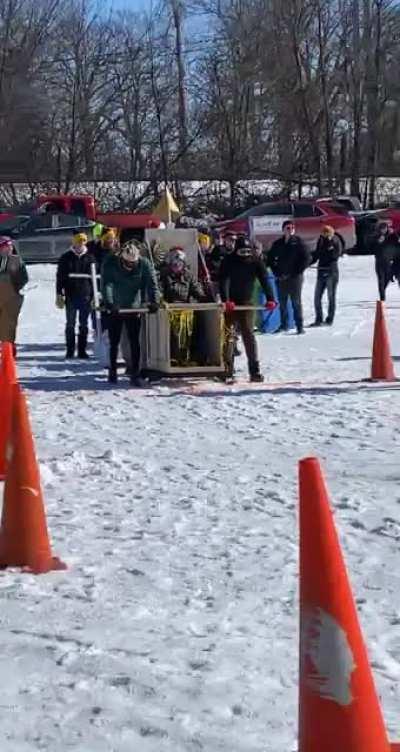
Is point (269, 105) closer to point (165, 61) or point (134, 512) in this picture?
point (165, 61)

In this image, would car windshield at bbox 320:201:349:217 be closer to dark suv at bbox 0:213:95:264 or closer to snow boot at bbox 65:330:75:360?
dark suv at bbox 0:213:95:264

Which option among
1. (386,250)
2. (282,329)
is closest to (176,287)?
(282,329)

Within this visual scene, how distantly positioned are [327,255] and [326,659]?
16889 mm

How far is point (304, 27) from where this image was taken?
5172cm

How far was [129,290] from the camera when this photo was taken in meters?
14.1

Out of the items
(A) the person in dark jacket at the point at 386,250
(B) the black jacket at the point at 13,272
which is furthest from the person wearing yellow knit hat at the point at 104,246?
(A) the person in dark jacket at the point at 386,250

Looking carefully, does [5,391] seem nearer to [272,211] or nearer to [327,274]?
[327,274]

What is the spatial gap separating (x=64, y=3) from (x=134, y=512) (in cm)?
4879

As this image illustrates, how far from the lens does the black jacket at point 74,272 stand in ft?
55.6

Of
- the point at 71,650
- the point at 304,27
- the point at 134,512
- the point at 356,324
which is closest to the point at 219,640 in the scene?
the point at 71,650

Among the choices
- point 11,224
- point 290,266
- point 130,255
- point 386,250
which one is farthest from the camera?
point 11,224

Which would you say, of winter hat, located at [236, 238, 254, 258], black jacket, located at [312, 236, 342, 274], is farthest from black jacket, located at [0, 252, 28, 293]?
black jacket, located at [312, 236, 342, 274]

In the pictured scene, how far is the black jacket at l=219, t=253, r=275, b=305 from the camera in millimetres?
14484

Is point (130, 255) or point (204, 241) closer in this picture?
point (130, 255)
